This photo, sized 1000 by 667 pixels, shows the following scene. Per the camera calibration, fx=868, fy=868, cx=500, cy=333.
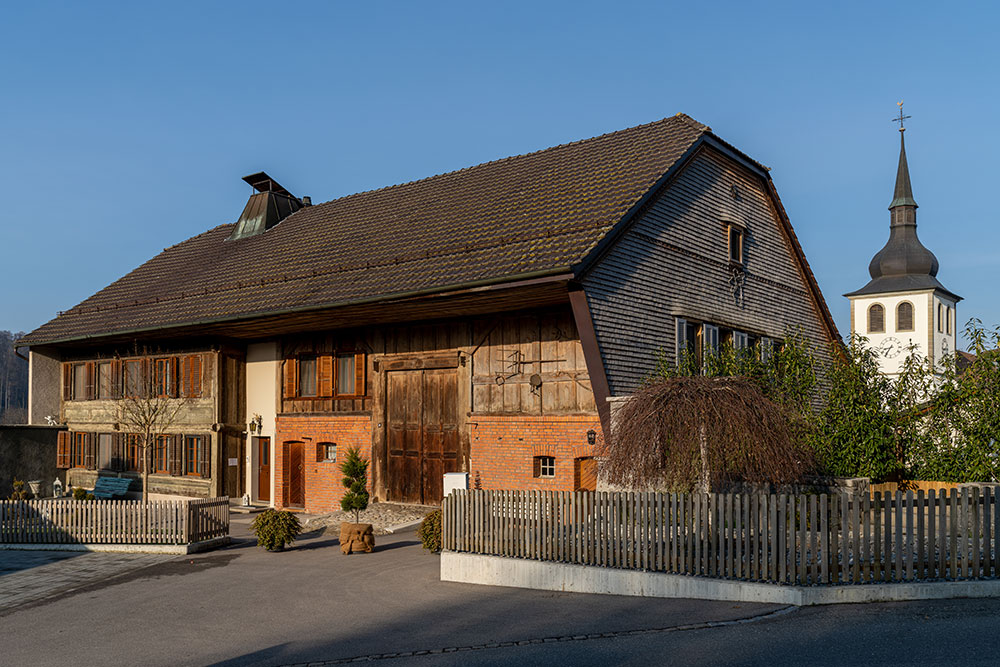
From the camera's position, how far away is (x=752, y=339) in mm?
23203

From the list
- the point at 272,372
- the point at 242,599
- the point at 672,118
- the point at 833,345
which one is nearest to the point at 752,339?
the point at 833,345

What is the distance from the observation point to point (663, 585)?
11.3 meters

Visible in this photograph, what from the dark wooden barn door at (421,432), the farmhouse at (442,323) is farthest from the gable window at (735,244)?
the dark wooden barn door at (421,432)

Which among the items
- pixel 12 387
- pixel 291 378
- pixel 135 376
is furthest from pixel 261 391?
pixel 12 387

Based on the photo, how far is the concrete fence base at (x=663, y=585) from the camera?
10.3 m

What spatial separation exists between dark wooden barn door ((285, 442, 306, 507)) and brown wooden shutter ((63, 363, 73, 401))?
10.4m

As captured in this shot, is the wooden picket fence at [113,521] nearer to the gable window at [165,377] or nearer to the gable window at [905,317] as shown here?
the gable window at [165,377]

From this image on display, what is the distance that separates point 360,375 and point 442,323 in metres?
3.19

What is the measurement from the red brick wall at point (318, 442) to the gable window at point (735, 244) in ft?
34.3

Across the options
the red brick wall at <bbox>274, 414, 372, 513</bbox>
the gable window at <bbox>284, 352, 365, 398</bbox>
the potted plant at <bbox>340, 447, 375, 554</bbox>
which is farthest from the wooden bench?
the potted plant at <bbox>340, 447, 375, 554</bbox>

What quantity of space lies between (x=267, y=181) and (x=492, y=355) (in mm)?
15769

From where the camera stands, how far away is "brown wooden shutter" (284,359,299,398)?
81.4 ft

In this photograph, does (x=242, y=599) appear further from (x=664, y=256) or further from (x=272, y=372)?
(x=272, y=372)

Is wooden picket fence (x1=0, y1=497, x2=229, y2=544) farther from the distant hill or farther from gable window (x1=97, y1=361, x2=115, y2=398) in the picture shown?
the distant hill
